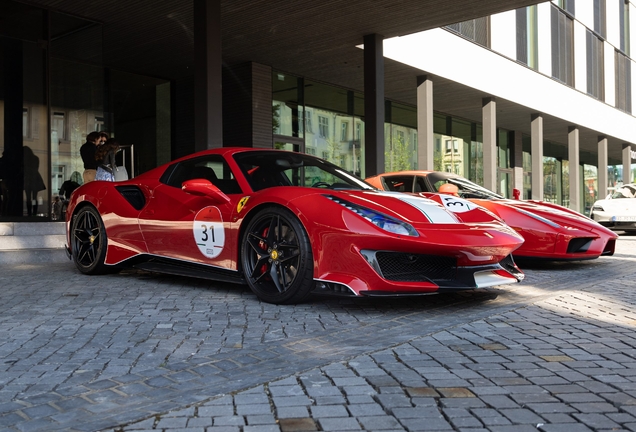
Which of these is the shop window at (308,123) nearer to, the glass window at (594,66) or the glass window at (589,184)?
the glass window at (594,66)

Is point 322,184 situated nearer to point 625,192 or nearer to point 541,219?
point 541,219

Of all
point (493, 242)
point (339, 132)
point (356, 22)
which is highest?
point (356, 22)

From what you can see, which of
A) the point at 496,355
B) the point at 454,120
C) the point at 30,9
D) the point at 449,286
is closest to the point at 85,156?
the point at 30,9

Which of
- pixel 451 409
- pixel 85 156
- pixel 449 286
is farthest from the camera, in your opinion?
pixel 85 156

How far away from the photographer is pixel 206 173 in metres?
5.74

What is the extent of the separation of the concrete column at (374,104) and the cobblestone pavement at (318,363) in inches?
298

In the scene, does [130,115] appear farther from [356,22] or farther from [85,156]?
[356,22]

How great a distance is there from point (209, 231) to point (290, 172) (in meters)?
0.93

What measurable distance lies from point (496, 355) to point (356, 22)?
9661 millimetres

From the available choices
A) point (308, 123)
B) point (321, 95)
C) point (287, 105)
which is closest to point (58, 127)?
point (287, 105)

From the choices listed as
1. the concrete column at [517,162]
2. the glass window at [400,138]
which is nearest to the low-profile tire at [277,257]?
the glass window at [400,138]

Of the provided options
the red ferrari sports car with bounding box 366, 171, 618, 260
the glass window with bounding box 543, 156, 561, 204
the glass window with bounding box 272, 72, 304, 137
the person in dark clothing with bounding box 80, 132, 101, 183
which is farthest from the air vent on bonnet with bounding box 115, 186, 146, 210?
the glass window with bounding box 543, 156, 561, 204

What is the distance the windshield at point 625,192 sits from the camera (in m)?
14.7

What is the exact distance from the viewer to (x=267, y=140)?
15.7 m
